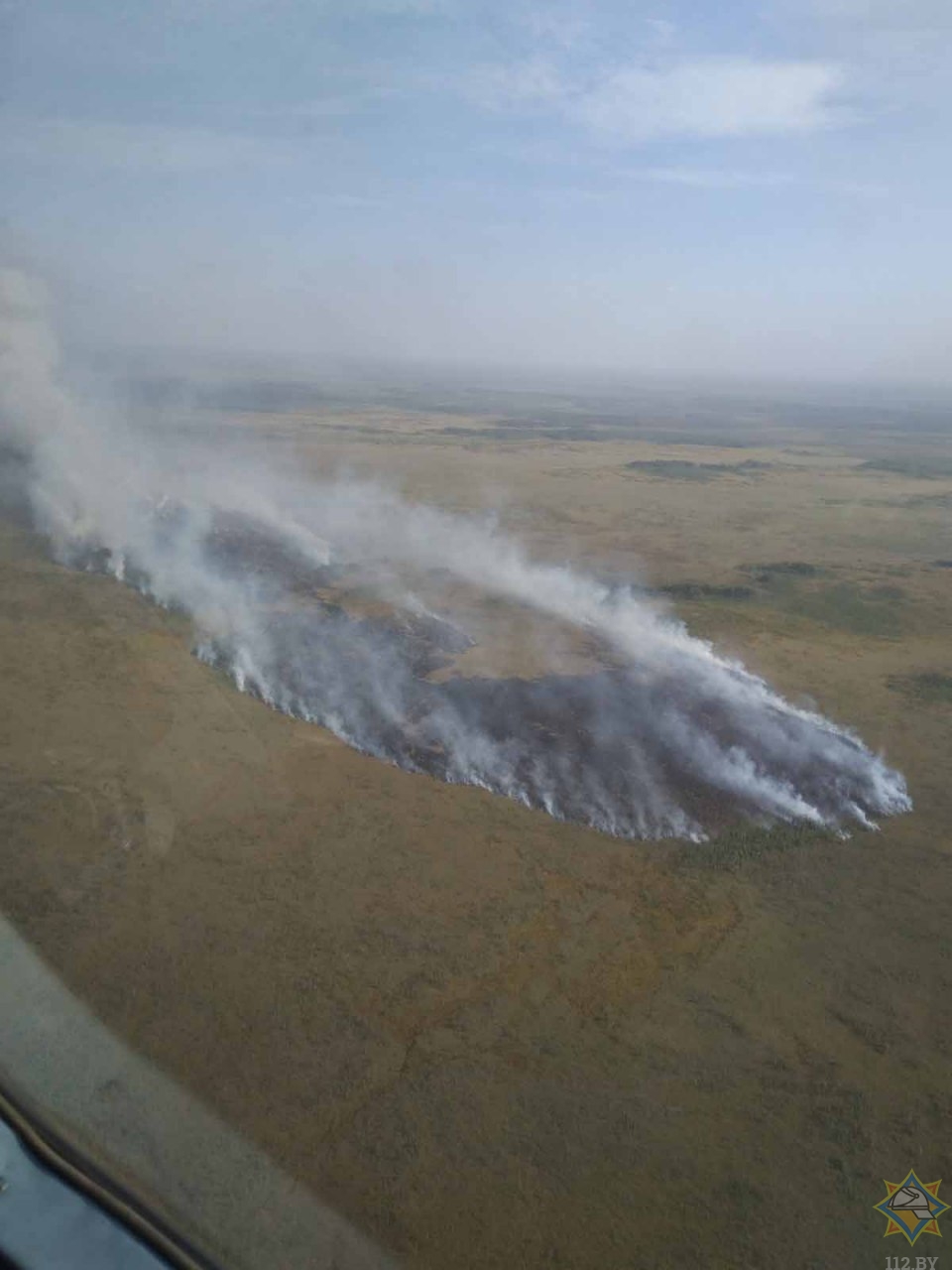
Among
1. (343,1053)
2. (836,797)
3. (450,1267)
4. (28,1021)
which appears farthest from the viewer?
(836,797)

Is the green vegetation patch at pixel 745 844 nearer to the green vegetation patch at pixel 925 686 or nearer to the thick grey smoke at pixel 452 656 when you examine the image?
the thick grey smoke at pixel 452 656

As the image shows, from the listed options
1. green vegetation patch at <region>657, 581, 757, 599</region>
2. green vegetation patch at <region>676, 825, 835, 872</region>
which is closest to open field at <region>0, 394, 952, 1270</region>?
green vegetation patch at <region>676, 825, 835, 872</region>

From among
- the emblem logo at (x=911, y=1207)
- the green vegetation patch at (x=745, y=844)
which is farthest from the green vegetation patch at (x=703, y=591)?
the emblem logo at (x=911, y=1207)

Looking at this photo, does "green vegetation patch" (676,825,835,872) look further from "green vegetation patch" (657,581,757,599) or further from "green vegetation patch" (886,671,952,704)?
"green vegetation patch" (657,581,757,599)

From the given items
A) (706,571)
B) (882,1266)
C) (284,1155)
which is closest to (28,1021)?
(284,1155)

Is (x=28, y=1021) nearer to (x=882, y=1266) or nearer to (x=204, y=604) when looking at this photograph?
(x=882, y=1266)

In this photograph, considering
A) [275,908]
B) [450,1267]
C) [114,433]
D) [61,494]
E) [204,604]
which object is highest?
[114,433]
